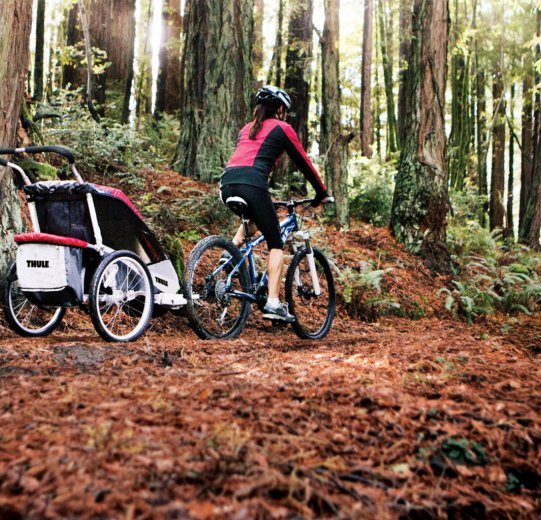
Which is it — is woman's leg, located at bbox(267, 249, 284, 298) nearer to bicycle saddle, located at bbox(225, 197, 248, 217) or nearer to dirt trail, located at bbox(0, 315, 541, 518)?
bicycle saddle, located at bbox(225, 197, 248, 217)

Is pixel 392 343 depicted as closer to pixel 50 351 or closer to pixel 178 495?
pixel 50 351

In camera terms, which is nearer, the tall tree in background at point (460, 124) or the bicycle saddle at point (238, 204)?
the bicycle saddle at point (238, 204)

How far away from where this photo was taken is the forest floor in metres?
1.75

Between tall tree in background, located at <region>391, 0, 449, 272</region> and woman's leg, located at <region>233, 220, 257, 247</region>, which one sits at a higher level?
tall tree in background, located at <region>391, 0, 449, 272</region>

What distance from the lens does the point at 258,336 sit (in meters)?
5.81

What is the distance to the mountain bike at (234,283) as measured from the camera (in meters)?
5.15

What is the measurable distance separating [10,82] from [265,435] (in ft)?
14.5

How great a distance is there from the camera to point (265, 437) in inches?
87.2

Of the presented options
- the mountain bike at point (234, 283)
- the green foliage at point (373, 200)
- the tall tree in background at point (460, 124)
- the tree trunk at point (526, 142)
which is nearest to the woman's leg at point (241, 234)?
the mountain bike at point (234, 283)

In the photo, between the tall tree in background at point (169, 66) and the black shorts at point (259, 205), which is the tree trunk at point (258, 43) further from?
the black shorts at point (259, 205)

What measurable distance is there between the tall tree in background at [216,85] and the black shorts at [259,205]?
409cm

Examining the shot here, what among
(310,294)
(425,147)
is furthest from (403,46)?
(310,294)

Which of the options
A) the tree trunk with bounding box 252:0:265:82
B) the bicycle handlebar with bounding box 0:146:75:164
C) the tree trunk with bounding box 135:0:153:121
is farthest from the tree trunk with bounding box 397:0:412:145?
the bicycle handlebar with bounding box 0:146:75:164

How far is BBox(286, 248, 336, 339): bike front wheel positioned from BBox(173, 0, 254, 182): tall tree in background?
3406mm
